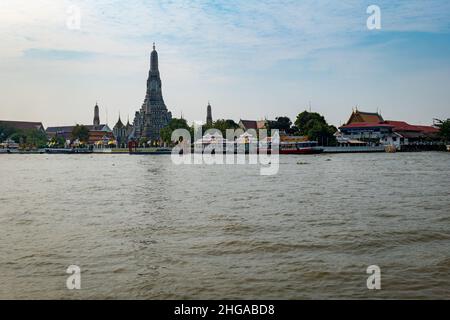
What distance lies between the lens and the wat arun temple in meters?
109

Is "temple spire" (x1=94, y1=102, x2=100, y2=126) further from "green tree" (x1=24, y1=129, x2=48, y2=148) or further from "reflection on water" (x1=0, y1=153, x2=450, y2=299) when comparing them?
"reflection on water" (x1=0, y1=153, x2=450, y2=299)

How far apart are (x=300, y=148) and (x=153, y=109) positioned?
48060mm

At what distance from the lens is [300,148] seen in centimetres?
7475

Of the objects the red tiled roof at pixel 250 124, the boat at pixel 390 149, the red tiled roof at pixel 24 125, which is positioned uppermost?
the red tiled roof at pixel 24 125

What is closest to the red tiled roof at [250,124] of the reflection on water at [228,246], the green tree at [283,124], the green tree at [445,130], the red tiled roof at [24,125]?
the green tree at [283,124]

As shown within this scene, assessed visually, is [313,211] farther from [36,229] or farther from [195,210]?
[36,229]

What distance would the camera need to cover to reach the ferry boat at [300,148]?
73.4 m

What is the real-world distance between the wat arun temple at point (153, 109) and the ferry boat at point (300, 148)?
4038 centimetres

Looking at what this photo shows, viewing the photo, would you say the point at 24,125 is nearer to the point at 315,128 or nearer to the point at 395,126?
the point at 315,128

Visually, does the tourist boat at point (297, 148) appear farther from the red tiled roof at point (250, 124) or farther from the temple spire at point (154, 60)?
the temple spire at point (154, 60)

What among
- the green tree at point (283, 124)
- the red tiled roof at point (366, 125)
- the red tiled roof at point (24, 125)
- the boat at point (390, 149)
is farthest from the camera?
the red tiled roof at point (24, 125)

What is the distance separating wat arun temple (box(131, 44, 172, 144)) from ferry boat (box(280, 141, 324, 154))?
40378 millimetres

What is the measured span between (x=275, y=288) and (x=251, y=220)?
5683 mm

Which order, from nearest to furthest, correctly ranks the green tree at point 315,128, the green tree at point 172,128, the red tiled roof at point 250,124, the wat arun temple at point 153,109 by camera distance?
1. the green tree at point 315,128
2. the green tree at point 172,128
3. the wat arun temple at point 153,109
4. the red tiled roof at point 250,124
